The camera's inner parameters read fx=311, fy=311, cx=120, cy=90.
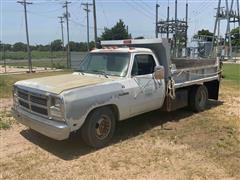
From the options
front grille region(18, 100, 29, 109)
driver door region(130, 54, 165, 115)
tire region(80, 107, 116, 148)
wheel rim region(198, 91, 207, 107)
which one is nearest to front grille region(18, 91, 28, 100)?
front grille region(18, 100, 29, 109)

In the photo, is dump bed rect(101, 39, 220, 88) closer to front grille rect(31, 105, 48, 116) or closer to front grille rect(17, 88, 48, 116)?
front grille rect(17, 88, 48, 116)

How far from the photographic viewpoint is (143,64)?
7.11m

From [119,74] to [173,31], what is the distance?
34.7m

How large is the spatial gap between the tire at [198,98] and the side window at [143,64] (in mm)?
2143

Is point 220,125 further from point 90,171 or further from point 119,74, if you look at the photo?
point 90,171

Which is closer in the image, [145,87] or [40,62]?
[145,87]

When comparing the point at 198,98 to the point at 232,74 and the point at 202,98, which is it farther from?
the point at 232,74

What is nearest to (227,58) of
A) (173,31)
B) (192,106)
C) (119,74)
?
(173,31)

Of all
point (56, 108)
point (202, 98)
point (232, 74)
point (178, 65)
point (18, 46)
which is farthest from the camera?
point (18, 46)

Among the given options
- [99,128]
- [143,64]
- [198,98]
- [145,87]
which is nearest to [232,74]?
[198,98]

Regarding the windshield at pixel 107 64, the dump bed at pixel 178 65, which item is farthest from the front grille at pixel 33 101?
the dump bed at pixel 178 65

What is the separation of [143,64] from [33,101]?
261cm

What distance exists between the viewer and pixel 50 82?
6.16 meters

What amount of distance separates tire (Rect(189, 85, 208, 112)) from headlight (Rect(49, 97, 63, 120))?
469 cm
